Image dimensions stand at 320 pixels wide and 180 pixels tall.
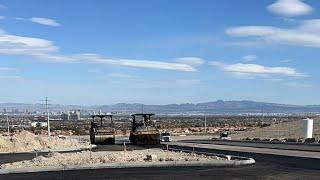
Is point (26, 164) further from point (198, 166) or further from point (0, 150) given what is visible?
point (0, 150)

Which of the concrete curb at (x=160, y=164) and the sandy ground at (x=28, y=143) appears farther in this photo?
the sandy ground at (x=28, y=143)

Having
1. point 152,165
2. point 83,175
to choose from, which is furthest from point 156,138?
point 83,175

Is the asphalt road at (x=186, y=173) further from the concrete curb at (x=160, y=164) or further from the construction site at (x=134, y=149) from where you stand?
the construction site at (x=134, y=149)

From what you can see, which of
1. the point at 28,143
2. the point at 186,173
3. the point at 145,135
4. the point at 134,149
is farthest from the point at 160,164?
the point at 28,143

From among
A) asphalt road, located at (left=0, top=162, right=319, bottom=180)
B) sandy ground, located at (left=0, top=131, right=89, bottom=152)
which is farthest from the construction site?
asphalt road, located at (left=0, top=162, right=319, bottom=180)

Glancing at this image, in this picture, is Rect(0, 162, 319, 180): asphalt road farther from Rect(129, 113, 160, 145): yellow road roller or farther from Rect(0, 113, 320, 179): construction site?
Rect(129, 113, 160, 145): yellow road roller

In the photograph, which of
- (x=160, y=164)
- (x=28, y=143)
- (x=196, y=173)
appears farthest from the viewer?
(x=28, y=143)

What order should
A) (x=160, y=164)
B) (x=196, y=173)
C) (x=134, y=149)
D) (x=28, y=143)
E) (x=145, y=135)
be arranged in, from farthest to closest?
(x=145, y=135)
(x=28, y=143)
(x=134, y=149)
(x=160, y=164)
(x=196, y=173)

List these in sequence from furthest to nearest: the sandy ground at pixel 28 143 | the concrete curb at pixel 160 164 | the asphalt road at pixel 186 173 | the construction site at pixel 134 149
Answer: the sandy ground at pixel 28 143 < the construction site at pixel 134 149 < the concrete curb at pixel 160 164 < the asphalt road at pixel 186 173

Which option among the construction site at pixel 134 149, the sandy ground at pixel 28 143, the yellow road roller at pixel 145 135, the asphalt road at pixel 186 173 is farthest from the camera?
the yellow road roller at pixel 145 135

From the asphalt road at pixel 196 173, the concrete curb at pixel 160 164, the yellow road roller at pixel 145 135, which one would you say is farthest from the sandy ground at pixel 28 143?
A: the asphalt road at pixel 196 173

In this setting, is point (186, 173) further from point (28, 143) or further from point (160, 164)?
point (28, 143)

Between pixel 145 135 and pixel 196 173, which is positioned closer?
pixel 196 173

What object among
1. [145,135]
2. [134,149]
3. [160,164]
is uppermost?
[145,135]
